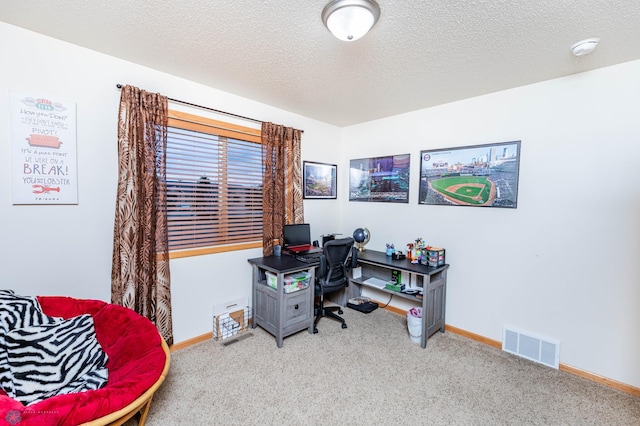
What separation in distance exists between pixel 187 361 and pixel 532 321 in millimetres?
3088

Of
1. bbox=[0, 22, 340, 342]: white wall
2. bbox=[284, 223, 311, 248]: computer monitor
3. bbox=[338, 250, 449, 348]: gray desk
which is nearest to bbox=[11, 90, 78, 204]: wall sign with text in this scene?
bbox=[0, 22, 340, 342]: white wall

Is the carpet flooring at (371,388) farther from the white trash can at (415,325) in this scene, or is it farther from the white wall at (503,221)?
the white wall at (503,221)

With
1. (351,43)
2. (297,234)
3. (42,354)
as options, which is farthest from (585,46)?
(42,354)

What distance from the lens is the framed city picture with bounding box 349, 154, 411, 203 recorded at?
3416 millimetres

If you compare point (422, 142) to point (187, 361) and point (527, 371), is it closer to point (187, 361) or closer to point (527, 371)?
point (527, 371)

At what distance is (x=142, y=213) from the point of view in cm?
231

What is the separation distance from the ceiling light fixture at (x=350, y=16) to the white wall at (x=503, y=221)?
1642mm

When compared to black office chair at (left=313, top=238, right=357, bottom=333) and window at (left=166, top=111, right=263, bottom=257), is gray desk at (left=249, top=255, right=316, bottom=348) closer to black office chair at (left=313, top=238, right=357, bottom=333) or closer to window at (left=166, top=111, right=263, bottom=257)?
black office chair at (left=313, top=238, right=357, bottom=333)

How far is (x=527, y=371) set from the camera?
2.33 meters

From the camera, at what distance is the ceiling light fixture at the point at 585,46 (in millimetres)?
1798

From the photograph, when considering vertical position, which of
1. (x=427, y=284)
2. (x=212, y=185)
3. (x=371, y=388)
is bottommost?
(x=371, y=388)

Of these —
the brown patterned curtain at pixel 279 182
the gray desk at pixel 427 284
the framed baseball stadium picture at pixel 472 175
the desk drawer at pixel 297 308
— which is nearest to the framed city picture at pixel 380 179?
the framed baseball stadium picture at pixel 472 175

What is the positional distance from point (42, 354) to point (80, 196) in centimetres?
109

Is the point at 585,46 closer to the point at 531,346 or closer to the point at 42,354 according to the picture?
the point at 531,346
